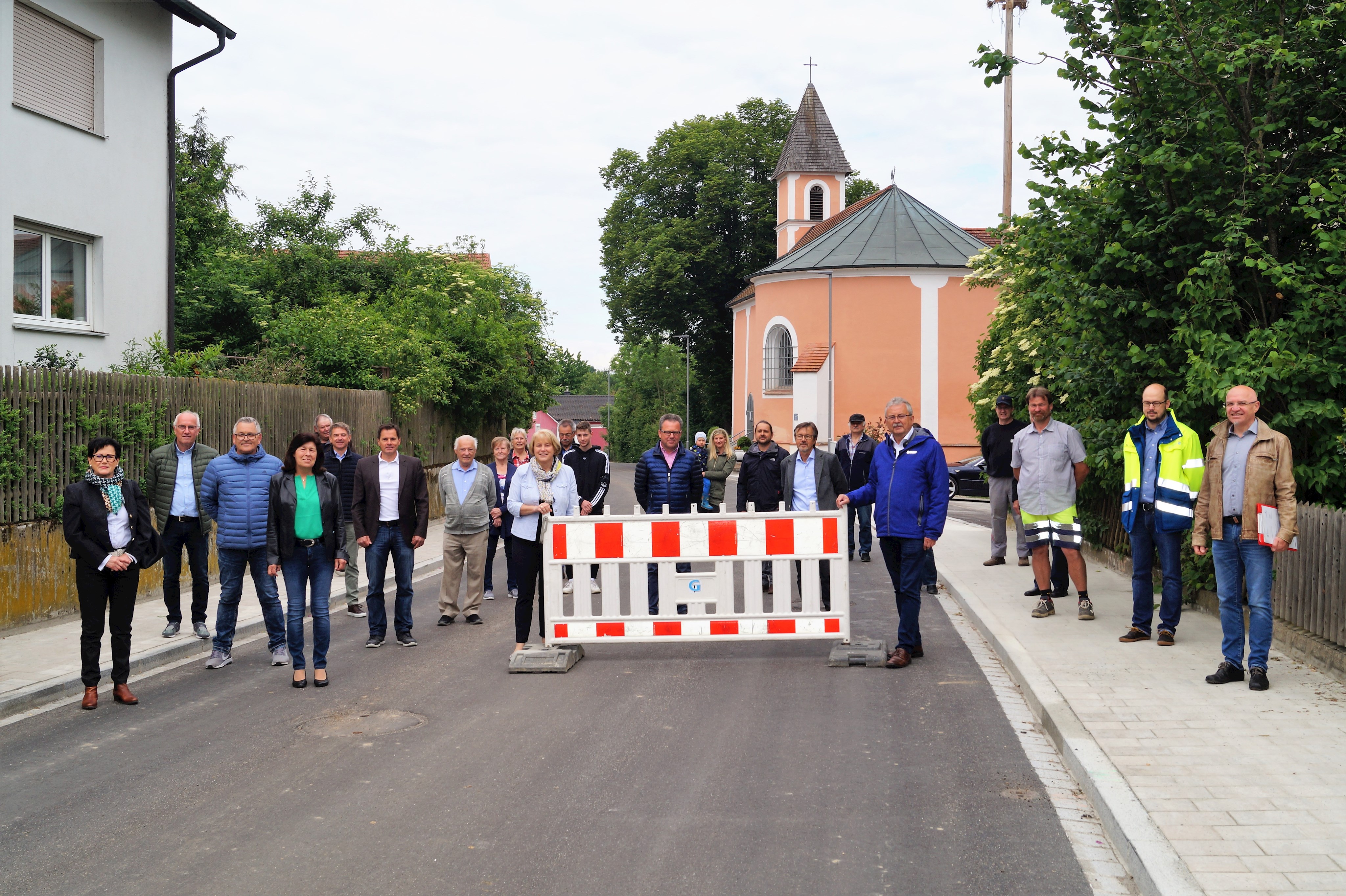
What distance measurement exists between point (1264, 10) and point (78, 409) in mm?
10909

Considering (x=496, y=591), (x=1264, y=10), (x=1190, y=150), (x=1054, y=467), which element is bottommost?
(x=496, y=591)

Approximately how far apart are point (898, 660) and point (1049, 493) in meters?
2.59

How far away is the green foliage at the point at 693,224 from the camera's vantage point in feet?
183

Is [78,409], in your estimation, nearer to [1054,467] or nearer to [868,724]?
[868,724]

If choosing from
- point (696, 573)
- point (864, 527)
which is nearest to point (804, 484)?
point (696, 573)

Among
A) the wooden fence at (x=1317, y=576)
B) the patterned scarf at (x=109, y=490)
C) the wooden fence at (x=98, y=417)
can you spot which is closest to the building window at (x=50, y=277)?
the wooden fence at (x=98, y=417)

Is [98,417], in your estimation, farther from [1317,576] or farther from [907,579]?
[1317,576]

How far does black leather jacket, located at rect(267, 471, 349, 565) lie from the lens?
8008 millimetres

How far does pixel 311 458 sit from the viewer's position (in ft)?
27.0

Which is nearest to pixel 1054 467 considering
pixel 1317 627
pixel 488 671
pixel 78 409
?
pixel 1317 627

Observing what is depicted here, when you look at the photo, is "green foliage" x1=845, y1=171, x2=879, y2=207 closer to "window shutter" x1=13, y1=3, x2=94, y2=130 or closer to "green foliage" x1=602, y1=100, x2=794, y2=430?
"green foliage" x1=602, y1=100, x2=794, y2=430

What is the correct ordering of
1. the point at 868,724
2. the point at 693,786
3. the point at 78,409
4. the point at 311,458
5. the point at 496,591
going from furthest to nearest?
the point at 496,591
the point at 78,409
the point at 311,458
the point at 868,724
the point at 693,786

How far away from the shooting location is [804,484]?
1104cm

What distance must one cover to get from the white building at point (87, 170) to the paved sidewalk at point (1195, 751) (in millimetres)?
11826
